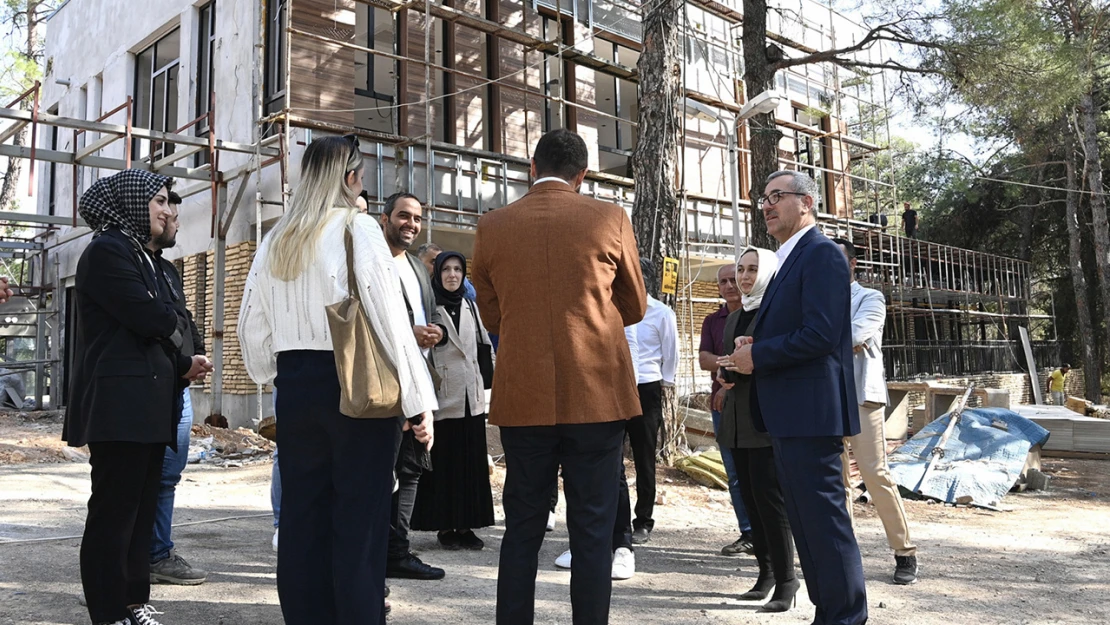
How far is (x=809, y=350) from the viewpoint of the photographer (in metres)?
3.19

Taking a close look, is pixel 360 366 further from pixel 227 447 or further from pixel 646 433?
pixel 227 447

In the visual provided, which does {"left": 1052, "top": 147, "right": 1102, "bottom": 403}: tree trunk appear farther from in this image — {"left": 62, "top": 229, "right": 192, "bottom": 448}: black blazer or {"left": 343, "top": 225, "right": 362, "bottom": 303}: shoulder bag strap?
{"left": 62, "top": 229, "right": 192, "bottom": 448}: black blazer

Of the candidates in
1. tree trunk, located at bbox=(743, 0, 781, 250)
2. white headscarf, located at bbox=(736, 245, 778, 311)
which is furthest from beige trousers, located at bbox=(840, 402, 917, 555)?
tree trunk, located at bbox=(743, 0, 781, 250)

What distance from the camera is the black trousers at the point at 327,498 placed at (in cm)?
262

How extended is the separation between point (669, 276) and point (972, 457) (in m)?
3.62

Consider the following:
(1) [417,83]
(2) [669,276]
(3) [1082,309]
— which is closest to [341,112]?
(1) [417,83]

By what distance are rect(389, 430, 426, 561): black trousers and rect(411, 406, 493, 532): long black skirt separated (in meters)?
0.48

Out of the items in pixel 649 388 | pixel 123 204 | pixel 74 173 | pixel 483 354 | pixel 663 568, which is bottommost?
pixel 663 568

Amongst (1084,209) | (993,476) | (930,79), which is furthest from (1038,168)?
(993,476)

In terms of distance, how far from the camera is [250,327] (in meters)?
2.91

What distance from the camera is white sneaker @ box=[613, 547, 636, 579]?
441 cm

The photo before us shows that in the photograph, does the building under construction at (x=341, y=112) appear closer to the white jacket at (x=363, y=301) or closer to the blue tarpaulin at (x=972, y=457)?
the blue tarpaulin at (x=972, y=457)

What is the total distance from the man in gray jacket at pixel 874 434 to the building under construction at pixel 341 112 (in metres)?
4.08

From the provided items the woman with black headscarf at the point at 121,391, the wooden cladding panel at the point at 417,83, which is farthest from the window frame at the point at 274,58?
the woman with black headscarf at the point at 121,391
